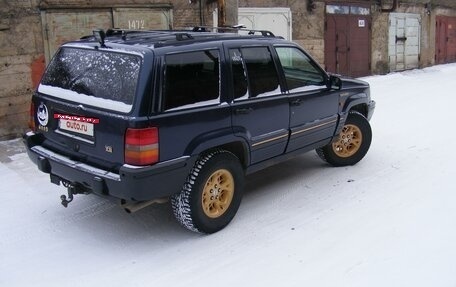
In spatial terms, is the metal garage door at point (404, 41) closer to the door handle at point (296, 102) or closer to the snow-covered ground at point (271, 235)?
the snow-covered ground at point (271, 235)

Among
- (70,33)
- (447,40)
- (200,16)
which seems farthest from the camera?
(447,40)

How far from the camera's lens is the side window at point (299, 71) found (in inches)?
210

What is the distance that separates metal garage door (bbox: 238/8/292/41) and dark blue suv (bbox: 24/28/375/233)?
26.1 ft

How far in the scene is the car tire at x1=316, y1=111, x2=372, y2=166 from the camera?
20.8 feet

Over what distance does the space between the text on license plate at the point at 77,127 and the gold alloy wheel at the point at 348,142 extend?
3.29 m

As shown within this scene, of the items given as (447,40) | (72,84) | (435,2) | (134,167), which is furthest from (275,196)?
(447,40)

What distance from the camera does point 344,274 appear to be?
3.83 metres

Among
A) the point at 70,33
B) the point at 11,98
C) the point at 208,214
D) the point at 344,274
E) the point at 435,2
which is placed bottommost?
the point at 344,274

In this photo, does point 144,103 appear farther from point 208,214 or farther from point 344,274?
point 344,274

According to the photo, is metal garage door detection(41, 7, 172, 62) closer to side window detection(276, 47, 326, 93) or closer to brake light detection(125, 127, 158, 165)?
side window detection(276, 47, 326, 93)

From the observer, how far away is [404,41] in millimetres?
18250

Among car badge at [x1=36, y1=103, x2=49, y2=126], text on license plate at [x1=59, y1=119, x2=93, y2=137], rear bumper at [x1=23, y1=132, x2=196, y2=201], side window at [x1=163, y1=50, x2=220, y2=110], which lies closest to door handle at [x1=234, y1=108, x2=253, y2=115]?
side window at [x1=163, y1=50, x2=220, y2=110]

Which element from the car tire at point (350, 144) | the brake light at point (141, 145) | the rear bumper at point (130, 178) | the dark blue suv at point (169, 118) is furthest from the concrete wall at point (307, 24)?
the brake light at point (141, 145)

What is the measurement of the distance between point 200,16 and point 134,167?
7.90m
